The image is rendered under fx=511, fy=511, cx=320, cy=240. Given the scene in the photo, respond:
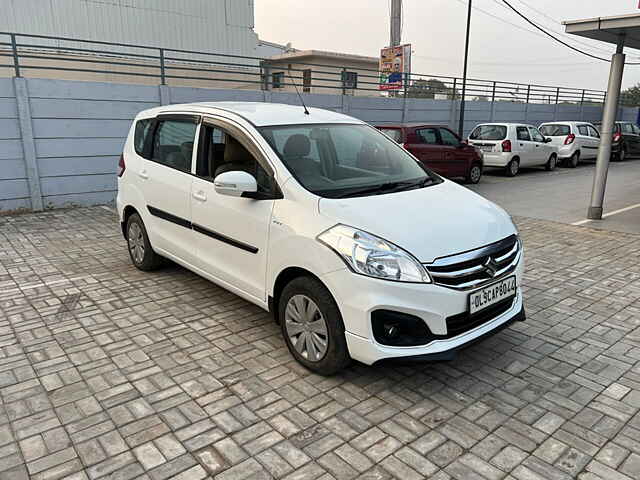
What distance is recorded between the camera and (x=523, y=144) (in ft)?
47.1

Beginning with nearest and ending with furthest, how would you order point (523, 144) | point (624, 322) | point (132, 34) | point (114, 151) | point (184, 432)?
1. point (184, 432)
2. point (624, 322)
3. point (114, 151)
4. point (523, 144)
5. point (132, 34)

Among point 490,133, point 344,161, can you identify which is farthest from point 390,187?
point 490,133

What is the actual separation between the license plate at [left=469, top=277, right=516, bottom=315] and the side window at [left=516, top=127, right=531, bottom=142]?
12032 millimetres

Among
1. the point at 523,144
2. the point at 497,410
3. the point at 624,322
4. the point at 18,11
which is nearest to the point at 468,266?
the point at 497,410

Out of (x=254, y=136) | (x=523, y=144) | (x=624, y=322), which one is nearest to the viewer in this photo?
(x=254, y=136)

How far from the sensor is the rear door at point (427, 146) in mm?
11508

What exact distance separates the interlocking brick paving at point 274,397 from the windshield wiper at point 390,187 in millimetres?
1192

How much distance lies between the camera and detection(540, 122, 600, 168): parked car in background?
651 inches

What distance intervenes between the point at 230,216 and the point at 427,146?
28.4 ft

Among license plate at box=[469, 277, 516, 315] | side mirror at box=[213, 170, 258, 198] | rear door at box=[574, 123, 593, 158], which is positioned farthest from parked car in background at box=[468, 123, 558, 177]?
side mirror at box=[213, 170, 258, 198]

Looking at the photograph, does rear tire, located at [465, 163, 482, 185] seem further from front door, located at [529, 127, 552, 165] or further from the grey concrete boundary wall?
the grey concrete boundary wall

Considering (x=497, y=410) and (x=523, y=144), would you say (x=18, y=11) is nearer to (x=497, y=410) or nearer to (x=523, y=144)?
(x=523, y=144)

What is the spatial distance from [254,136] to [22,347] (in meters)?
2.35

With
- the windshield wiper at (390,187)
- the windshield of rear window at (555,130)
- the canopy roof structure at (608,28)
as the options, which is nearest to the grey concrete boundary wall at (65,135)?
the canopy roof structure at (608,28)
